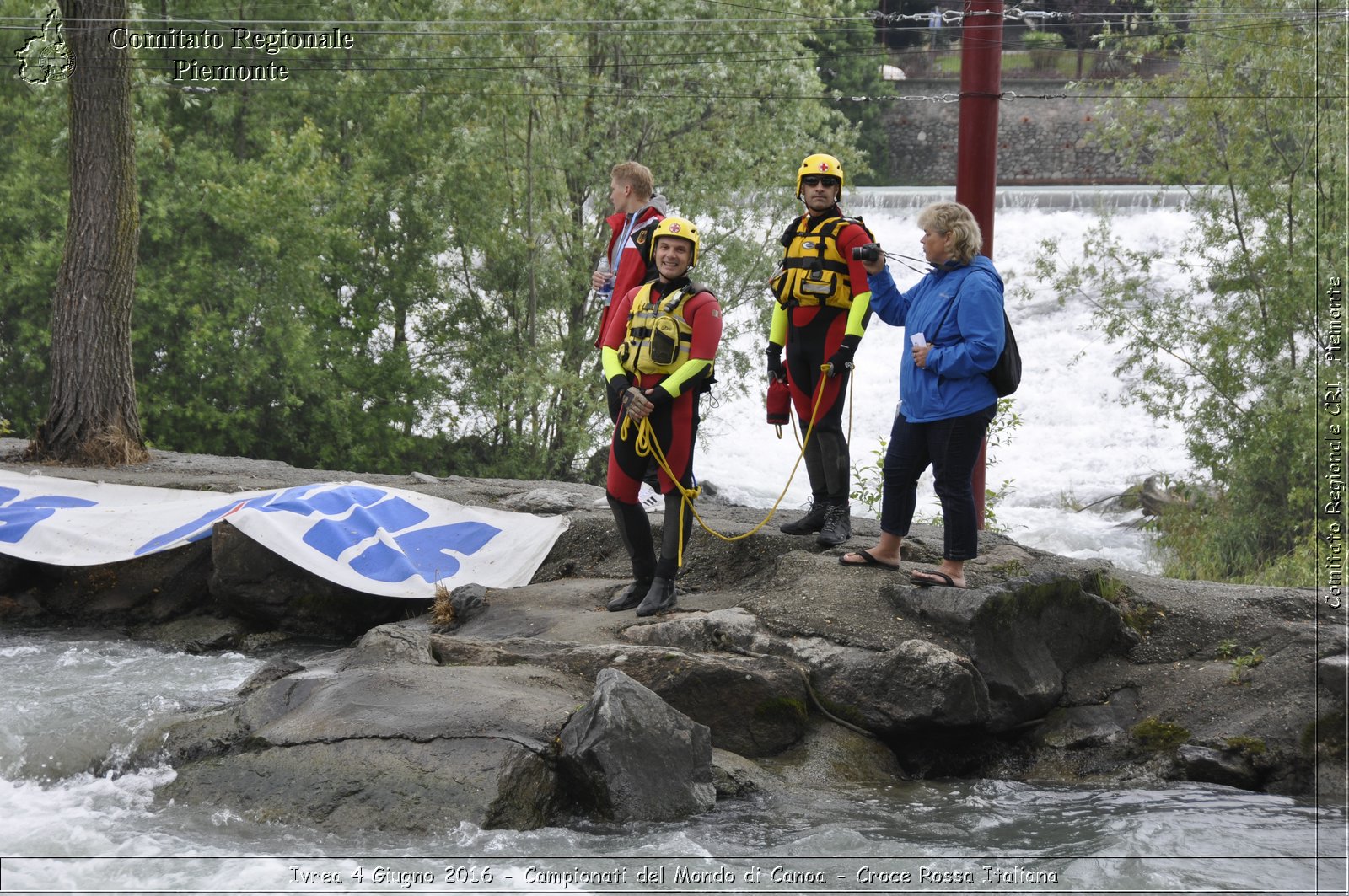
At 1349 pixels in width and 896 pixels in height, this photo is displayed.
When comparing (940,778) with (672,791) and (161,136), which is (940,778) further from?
(161,136)

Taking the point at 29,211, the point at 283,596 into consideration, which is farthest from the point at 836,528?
the point at 29,211

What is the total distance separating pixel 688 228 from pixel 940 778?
9.55ft

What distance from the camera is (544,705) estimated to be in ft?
17.8

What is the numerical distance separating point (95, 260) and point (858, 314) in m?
8.11

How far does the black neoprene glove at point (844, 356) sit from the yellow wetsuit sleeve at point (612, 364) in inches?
43.6

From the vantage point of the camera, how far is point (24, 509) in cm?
861

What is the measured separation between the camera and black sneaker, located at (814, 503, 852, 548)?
710 centimetres

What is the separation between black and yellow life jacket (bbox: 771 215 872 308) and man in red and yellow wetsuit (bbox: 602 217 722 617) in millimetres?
577

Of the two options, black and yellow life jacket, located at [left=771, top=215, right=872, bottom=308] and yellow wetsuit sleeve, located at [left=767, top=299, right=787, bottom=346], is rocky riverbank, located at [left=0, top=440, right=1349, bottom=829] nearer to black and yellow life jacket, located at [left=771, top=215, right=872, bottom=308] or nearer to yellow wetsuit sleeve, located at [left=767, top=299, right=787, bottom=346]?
yellow wetsuit sleeve, located at [left=767, top=299, right=787, bottom=346]

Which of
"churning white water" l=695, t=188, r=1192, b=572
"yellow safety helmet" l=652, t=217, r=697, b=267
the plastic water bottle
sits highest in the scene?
"yellow safety helmet" l=652, t=217, r=697, b=267

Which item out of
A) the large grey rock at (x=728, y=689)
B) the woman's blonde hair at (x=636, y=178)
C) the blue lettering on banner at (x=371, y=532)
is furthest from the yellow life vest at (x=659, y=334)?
the blue lettering on banner at (x=371, y=532)

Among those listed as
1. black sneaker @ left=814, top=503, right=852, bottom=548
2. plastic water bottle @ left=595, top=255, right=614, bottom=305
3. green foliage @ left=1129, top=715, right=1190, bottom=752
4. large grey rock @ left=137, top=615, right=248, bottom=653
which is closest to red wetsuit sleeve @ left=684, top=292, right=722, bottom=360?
plastic water bottle @ left=595, top=255, right=614, bottom=305

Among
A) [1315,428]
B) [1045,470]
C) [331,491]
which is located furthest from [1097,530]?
[331,491]

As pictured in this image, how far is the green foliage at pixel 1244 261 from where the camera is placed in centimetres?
1446
